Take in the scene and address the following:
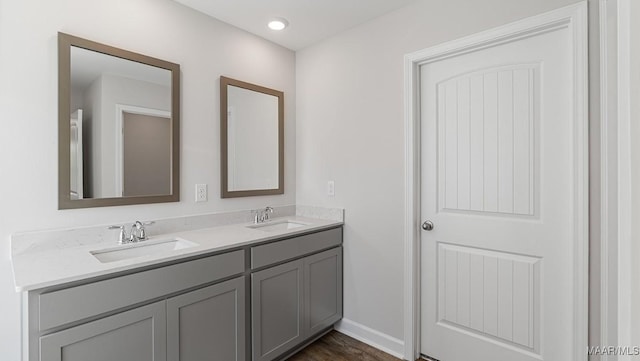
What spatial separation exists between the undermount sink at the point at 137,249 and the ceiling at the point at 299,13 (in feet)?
5.21

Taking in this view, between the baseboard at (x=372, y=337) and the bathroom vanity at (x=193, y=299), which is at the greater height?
the bathroom vanity at (x=193, y=299)

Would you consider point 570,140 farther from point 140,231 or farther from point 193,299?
point 140,231

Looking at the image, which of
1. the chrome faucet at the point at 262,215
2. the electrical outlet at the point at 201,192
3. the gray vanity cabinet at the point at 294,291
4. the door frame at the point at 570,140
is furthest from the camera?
the chrome faucet at the point at 262,215

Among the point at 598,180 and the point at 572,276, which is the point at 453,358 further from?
the point at 598,180

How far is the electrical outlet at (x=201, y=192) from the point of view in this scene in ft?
7.17

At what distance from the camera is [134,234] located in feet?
5.96

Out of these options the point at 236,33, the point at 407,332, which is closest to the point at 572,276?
the point at 407,332

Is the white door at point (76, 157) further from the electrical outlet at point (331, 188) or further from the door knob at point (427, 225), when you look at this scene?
the door knob at point (427, 225)

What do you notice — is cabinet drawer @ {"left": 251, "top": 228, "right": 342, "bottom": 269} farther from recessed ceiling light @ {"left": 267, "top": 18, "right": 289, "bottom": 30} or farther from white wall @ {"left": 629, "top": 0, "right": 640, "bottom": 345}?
white wall @ {"left": 629, "top": 0, "right": 640, "bottom": 345}

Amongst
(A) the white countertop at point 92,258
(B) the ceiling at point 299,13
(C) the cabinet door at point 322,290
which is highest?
(B) the ceiling at point 299,13

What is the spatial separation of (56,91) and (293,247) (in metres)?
1.59

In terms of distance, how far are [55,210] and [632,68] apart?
85.5 inches

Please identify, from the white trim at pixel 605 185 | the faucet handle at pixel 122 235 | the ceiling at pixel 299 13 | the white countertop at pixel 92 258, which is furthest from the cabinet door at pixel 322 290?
the ceiling at pixel 299 13

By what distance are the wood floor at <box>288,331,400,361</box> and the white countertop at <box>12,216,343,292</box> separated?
0.88m
